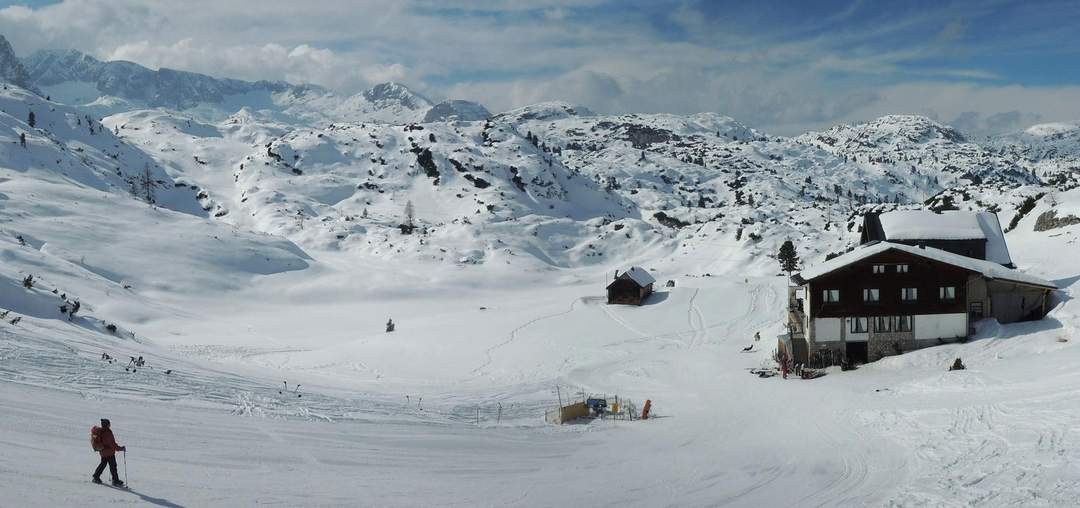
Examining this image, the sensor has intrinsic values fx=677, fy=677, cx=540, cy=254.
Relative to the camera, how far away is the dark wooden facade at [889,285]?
125 feet

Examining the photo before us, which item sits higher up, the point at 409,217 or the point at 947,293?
the point at 409,217

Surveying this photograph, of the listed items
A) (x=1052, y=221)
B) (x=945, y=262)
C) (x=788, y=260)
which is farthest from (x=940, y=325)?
(x=788, y=260)

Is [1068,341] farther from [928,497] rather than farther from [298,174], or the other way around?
[298,174]

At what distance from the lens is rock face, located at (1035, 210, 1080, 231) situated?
57.5 metres

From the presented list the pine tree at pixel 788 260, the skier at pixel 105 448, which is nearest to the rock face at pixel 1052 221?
the pine tree at pixel 788 260

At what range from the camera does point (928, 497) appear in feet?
57.5

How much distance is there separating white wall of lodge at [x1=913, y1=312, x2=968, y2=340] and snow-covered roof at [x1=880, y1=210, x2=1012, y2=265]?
11395 millimetres

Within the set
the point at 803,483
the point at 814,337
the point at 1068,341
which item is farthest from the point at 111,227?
the point at 1068,341

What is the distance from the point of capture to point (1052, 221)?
60.1 meters

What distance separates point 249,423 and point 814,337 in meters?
30.3

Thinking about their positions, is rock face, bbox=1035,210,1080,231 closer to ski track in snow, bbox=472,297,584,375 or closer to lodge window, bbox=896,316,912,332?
lodge window, bbox=896,316,912,332

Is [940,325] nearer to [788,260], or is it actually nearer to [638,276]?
[638,276]

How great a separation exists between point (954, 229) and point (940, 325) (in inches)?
536

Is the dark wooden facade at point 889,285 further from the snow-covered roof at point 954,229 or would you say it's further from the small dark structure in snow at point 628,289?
the small dark structure in snow at point 628,289
